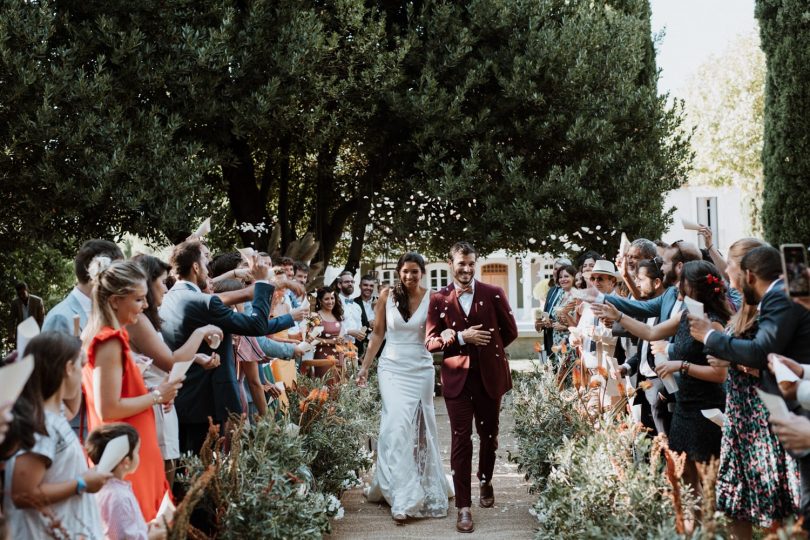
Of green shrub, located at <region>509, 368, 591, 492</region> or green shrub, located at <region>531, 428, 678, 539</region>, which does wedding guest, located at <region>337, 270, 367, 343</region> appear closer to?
green shrub, located at <region>509, 368, 591, 492</region>

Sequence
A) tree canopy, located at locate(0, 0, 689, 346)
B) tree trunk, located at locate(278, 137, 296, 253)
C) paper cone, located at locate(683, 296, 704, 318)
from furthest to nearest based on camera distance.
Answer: tree trunk, located at locate(278, 137, 296, 253), tree canopy, located at locate(0, 0, 689, 346), paper cone, located at locate(683, 296, 704, 318)

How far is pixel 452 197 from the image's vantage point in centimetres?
1320

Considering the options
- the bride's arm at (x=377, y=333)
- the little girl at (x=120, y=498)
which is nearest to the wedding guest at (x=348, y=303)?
the bride's arm at (x=377, y=333)

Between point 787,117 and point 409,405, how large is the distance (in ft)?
54.8

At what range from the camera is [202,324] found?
17.3 ft

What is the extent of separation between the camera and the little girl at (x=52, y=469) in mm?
3008

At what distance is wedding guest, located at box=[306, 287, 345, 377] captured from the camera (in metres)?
11.7

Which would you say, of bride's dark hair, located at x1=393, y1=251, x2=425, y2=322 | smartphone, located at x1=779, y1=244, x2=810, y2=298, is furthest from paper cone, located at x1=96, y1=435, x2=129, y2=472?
bride's dark hair, located at x1=393, y1=251, x2=425, y2=322

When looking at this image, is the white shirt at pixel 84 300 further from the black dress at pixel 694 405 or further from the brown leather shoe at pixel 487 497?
the brown leather shoe at pixel 487 497

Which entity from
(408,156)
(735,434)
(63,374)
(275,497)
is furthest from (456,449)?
(408,156)

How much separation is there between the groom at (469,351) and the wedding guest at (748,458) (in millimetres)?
2651

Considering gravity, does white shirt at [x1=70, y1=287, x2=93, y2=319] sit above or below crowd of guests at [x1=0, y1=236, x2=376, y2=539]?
above

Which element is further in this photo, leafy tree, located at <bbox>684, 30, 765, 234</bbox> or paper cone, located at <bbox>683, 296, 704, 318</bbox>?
leafy tree, located at <bbox>684, 30, 765, 234</bbox>

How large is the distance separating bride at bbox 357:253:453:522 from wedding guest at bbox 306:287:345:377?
387 centimetres
